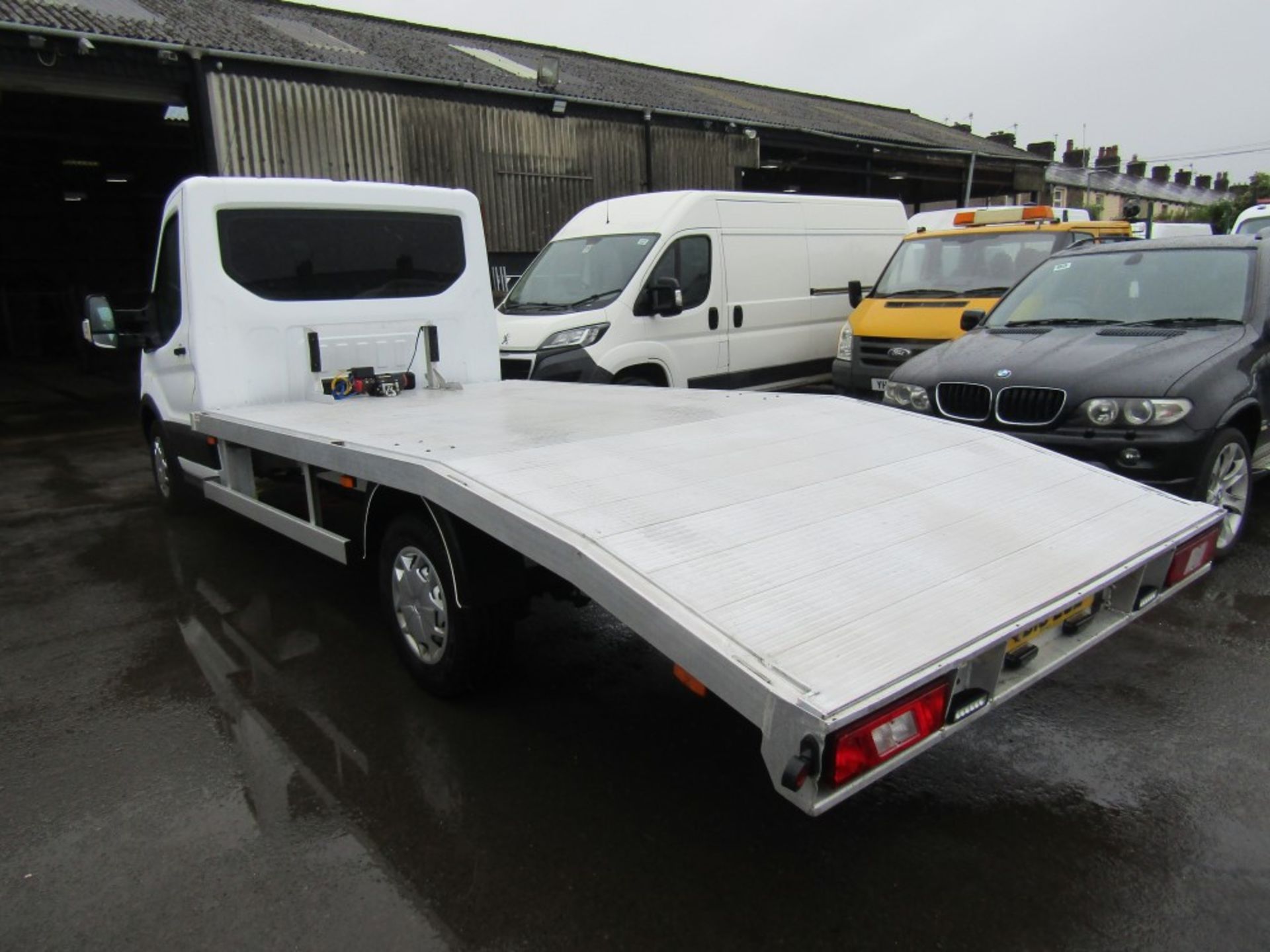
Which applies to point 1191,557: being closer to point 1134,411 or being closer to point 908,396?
point 1134,411

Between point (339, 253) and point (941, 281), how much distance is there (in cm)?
586

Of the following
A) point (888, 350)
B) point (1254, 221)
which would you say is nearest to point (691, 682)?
point (888, 350)

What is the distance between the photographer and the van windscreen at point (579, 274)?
25.5ft

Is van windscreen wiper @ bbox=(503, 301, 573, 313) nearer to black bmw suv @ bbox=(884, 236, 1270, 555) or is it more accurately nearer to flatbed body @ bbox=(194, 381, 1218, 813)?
black bmw suv @ bbox=(884, 236, 1270, 555)

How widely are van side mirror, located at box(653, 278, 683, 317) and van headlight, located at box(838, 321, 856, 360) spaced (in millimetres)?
1851

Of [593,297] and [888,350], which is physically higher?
[593,297]

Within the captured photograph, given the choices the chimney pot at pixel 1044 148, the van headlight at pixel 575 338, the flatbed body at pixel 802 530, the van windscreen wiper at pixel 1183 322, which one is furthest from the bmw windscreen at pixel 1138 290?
the chimney pot at pixel 1044 148

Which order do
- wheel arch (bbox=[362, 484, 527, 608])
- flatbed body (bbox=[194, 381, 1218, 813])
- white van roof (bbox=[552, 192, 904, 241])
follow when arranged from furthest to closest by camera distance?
white van roof (bbox=[552, 192, 904, 241]) → wheel arch (bbox=[362, 484, 527, 608]) → flatbed body (bbox=[194, 381, 1218, 813])

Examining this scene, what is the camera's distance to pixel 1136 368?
486 centimetres

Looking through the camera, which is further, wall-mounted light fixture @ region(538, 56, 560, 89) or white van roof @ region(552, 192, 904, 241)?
wall-mounted light fixture @ region(538, 56, 560, 89)

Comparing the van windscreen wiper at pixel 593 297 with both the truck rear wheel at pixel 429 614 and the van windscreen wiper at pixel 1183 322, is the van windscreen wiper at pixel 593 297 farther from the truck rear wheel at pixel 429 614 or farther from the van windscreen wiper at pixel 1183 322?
the truck rear wheel at pixel 429 614

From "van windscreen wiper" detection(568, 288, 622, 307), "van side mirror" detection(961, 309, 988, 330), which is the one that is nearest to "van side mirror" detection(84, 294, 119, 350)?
"van windscreen wiper" detection(568, 288, 622, 307)

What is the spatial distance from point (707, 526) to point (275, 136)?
1078cm

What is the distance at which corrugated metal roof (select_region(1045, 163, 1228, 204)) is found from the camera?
156 ft
